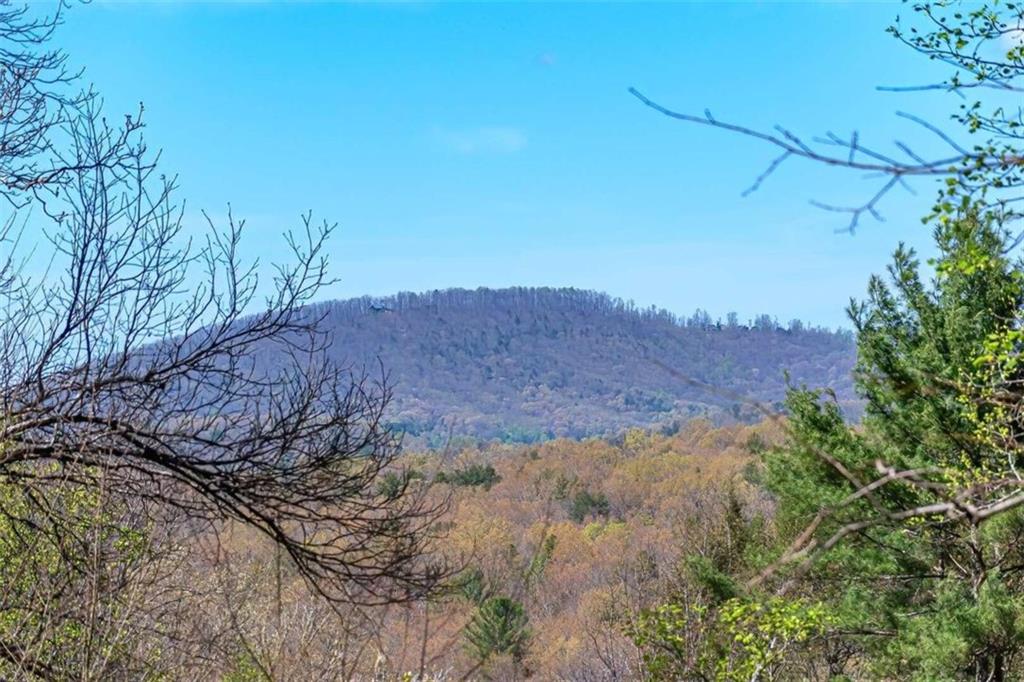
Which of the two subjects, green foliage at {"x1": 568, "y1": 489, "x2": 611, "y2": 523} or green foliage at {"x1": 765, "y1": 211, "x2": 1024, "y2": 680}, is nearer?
green foliage at {"x1": 765, "y1": 211, "x2": 1024, "y2": 680}

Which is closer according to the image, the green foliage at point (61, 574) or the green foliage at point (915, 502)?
the green foliage at point (61, 574)

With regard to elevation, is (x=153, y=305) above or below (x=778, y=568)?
above

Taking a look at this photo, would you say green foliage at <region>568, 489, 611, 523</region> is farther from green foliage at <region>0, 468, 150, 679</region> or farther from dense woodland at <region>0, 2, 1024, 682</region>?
green foliage at <region>0, 468, 150, 679</region>

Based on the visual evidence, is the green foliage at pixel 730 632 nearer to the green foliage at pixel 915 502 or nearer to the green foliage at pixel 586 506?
the green foliage at pixel 915 502

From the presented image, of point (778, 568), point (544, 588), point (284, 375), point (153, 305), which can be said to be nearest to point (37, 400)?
point (153, 305)

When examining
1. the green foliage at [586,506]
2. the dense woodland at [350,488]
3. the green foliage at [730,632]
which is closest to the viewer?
the dense woodland at [350,488]

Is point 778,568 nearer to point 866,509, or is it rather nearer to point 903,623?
point 866,509

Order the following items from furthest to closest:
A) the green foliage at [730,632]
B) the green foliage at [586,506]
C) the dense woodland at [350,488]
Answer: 1. the green foliage at [586,506]
2. the green foliage at [730,632]
3. the dense woodland at [350,488]

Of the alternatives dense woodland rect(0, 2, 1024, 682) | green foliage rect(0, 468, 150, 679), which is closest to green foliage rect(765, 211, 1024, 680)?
dense woodland rect(0, 2, 1024, 682)

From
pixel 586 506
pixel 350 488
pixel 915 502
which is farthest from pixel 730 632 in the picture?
pixel 586 506

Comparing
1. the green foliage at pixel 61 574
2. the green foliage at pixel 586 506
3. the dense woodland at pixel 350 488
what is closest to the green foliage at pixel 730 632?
the dense woodland at pixel 350 488

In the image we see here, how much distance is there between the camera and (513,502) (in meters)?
69.2

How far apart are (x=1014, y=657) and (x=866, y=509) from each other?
2.58 meters

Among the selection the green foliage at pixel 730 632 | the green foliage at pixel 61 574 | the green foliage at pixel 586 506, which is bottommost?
the green foliage at pixel 586 506
